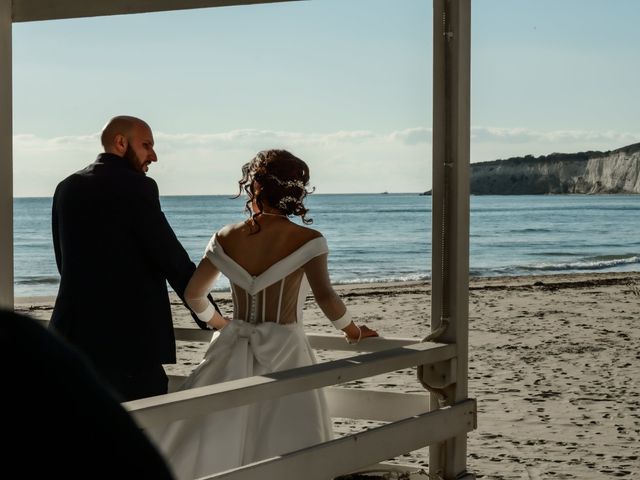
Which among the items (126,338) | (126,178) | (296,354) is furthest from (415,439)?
(126,178)

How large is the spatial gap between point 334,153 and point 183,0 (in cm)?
5169

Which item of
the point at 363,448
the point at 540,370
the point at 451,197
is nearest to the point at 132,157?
the point at 451,197

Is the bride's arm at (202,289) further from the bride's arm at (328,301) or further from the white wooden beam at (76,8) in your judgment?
the white wooden beam at (76,8)

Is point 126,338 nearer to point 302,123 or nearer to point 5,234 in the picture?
point 5,234

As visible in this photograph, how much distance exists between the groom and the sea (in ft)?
78.8

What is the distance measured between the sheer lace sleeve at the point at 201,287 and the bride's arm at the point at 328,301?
33 cm

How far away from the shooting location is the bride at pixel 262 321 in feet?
12.6

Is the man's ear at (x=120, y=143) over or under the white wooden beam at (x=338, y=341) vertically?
over

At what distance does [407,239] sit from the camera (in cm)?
4288

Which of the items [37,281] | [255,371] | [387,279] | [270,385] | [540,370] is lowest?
[387,279]

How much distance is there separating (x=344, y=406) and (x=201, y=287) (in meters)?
0.70

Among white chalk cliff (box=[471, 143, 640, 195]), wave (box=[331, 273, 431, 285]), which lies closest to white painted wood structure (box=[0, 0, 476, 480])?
wave (box=[331, 273, 431, 285])

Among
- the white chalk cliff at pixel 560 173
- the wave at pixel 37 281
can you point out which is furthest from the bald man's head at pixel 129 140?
the white chalk cliff at pixel 560 173

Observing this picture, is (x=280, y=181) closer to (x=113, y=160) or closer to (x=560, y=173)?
(x=113, y=160)
